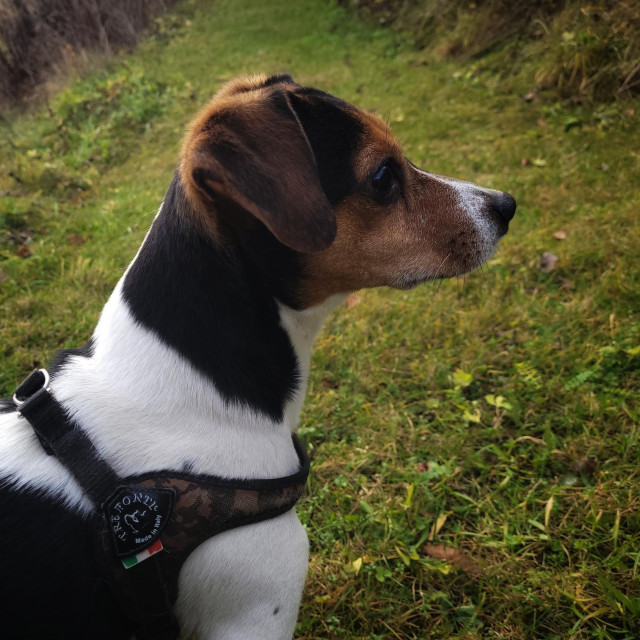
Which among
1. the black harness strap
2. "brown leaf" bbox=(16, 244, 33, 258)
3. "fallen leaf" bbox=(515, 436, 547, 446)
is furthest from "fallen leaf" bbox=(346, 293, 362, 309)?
"brown leaf" bbox=(16, 244, 33, 258)

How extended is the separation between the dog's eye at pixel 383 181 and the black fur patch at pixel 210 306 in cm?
56

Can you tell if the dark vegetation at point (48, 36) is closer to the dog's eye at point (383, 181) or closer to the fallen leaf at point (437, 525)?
the dog's eye at point (383, 181)

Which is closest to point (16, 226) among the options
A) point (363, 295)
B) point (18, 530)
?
point (363, 295)

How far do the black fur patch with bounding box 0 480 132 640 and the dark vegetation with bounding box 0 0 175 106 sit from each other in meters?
10.2

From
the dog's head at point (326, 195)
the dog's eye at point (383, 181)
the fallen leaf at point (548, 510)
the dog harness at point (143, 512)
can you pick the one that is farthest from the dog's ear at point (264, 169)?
the fallen leaf at point (548, 510)

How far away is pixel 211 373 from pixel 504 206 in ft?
4.67

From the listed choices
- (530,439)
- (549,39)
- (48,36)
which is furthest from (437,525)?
(48,36)

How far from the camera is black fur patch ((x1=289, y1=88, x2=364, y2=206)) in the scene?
169 centimetres

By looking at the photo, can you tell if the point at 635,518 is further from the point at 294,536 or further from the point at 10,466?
the point at 10,466

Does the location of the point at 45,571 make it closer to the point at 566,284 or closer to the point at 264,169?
the point at 264,169

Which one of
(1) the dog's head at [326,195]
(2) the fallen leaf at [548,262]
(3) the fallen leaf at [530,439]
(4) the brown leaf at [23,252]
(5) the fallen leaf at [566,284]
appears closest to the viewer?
(1) the dog's head at [326,195]

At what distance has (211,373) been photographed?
58.2 inches

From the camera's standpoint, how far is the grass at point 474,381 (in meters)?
2.09

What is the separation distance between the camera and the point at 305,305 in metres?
1.70
